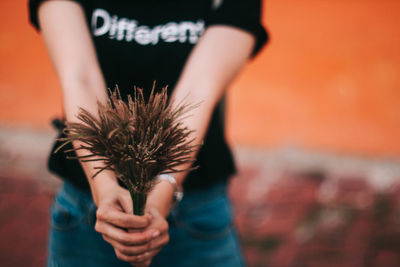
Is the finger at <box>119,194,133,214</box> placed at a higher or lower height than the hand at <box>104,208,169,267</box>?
higher

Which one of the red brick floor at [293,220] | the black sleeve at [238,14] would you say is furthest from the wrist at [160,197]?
the red brick floor at [293,220]

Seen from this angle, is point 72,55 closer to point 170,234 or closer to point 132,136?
point 132,136

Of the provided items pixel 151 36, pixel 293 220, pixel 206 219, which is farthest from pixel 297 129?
pixel 151 36

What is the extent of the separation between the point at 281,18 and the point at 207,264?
116 inches

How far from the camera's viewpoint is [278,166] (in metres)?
3.75

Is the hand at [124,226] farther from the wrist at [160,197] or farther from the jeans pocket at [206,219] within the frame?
the jeans pocket at [206,219]

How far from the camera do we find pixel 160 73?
121 cm

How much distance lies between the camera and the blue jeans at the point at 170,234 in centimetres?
117

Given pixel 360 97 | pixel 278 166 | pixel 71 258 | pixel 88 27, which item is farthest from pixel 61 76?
pixel 360 97

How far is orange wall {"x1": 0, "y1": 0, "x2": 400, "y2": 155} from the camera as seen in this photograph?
3.52 meters

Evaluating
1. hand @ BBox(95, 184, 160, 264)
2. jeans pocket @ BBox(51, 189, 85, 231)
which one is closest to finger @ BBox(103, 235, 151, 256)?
hand @ BBox(95, 184, 160, 264)

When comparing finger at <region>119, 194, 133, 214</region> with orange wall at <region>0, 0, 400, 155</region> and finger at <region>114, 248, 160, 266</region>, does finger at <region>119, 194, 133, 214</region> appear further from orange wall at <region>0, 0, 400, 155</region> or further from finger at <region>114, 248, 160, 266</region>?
orange wall at <region>0, 0, 400, 155</region>

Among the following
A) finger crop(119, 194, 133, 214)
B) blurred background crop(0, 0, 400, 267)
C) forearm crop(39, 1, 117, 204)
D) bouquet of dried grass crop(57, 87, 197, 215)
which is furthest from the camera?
blurred background crop(0, 0, 400, 267)

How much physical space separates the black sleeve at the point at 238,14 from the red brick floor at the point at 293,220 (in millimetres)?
2015
